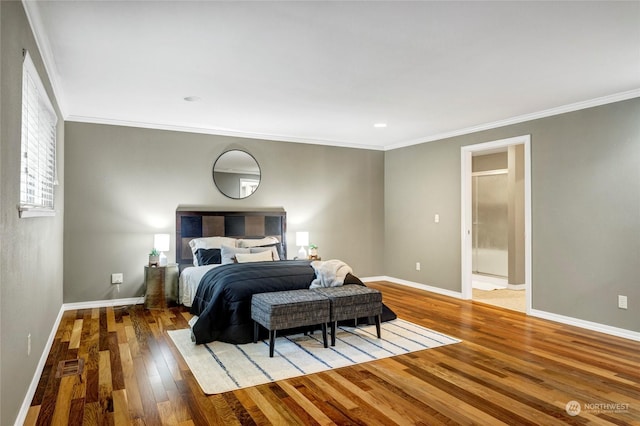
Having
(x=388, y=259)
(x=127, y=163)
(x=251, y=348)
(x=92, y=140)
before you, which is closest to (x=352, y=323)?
(x=251, y=348)

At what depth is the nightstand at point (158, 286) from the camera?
5168mm

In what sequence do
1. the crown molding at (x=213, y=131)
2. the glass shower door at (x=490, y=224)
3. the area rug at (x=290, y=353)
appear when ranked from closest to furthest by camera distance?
the area rug at (x=290, y=353) → the crown molding at (x=213, y=131) → the glass shower door at (x=490, y=224)

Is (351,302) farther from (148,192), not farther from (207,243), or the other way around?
(148,192)

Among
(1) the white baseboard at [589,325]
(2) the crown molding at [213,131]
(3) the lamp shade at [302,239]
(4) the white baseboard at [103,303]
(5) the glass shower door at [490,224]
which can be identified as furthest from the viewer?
(5) the glass shower door at [490,224]

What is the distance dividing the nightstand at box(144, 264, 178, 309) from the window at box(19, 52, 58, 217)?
158 cm

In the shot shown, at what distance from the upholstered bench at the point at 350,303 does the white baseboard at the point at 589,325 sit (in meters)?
2.24

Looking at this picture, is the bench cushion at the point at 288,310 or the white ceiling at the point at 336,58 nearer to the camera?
the white ceiling at the point at 336,58

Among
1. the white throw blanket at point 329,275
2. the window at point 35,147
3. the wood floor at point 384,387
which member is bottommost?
the wood floor at point 384,387

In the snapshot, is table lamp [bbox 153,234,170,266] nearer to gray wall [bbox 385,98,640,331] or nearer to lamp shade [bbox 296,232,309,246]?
lamp shade [bbox 296,232,309,246]

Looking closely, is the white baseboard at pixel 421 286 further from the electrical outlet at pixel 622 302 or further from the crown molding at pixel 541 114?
the crown molding at pixel 541 114

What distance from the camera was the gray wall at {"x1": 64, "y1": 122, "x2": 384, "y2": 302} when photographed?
5.24 meters

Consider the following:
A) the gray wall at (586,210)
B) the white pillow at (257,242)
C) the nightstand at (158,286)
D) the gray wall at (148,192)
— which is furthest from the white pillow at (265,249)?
the gray wall at (586,210)

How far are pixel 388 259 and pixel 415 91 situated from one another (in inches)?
153

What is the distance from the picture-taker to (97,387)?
288cm
